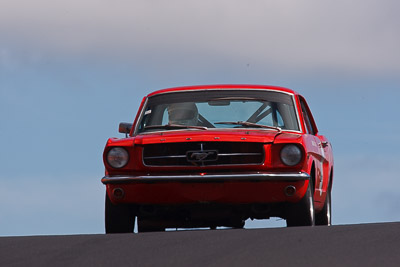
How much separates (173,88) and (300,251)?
5.30 m

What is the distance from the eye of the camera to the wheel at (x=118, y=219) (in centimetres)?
1014

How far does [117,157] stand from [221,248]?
3.40m

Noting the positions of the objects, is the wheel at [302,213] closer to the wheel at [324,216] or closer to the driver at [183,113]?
the driver at [183,113]

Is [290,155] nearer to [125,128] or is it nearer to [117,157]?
[117,157]

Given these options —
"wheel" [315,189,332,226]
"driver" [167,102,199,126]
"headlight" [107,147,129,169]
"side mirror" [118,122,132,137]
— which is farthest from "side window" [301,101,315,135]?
"headlight" [107,147,129,169]

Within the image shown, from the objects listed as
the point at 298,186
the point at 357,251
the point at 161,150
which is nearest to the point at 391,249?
the point at 357,251

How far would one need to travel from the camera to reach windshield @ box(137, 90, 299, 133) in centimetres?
1099

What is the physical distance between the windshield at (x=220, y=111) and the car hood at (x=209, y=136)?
0.50m

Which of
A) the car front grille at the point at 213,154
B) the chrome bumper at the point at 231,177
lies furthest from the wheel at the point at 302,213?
the car front grille at the point at 213,154

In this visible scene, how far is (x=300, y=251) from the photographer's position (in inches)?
259

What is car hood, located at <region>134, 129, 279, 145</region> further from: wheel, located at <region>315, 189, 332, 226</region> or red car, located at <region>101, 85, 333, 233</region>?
wheel, located at <region>315, 189, 332, 226</region>

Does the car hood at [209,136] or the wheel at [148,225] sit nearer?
the car hood at [209,136]

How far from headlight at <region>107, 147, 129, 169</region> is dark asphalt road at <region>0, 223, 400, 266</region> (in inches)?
68.0

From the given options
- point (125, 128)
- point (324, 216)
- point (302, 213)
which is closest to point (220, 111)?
point (125, 128)
